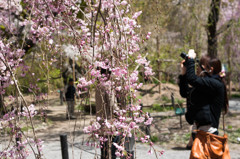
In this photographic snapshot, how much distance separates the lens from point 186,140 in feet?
20.2

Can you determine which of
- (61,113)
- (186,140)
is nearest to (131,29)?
(186,140)

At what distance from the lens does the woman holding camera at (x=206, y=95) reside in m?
2.81

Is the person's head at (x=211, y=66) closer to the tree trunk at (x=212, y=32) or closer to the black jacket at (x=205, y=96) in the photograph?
the black jacket at (x=205, y=96)

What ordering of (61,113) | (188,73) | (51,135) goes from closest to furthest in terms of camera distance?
(188,73), (51,135), (61,113)

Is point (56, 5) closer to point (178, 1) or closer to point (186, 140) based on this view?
point (186, 140)

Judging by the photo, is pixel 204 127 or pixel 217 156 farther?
pixel 204 127

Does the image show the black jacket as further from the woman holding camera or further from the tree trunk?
the tree trunk

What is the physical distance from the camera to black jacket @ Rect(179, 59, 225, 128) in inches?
110

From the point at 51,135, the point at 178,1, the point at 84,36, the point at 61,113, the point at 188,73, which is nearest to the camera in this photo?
the point at 84,36

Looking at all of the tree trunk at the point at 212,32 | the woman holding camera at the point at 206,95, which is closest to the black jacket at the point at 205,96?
the woman holding camera at the point at 206,95

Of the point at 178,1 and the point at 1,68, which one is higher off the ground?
the point at 178,1

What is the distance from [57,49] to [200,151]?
5.94 ft

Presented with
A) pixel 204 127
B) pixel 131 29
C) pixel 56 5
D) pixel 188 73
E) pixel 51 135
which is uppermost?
pixel 56 5

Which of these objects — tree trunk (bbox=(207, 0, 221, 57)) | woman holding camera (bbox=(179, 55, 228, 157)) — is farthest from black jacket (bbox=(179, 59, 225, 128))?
tree trunk (bbox=(207, 0, 221, 57))
